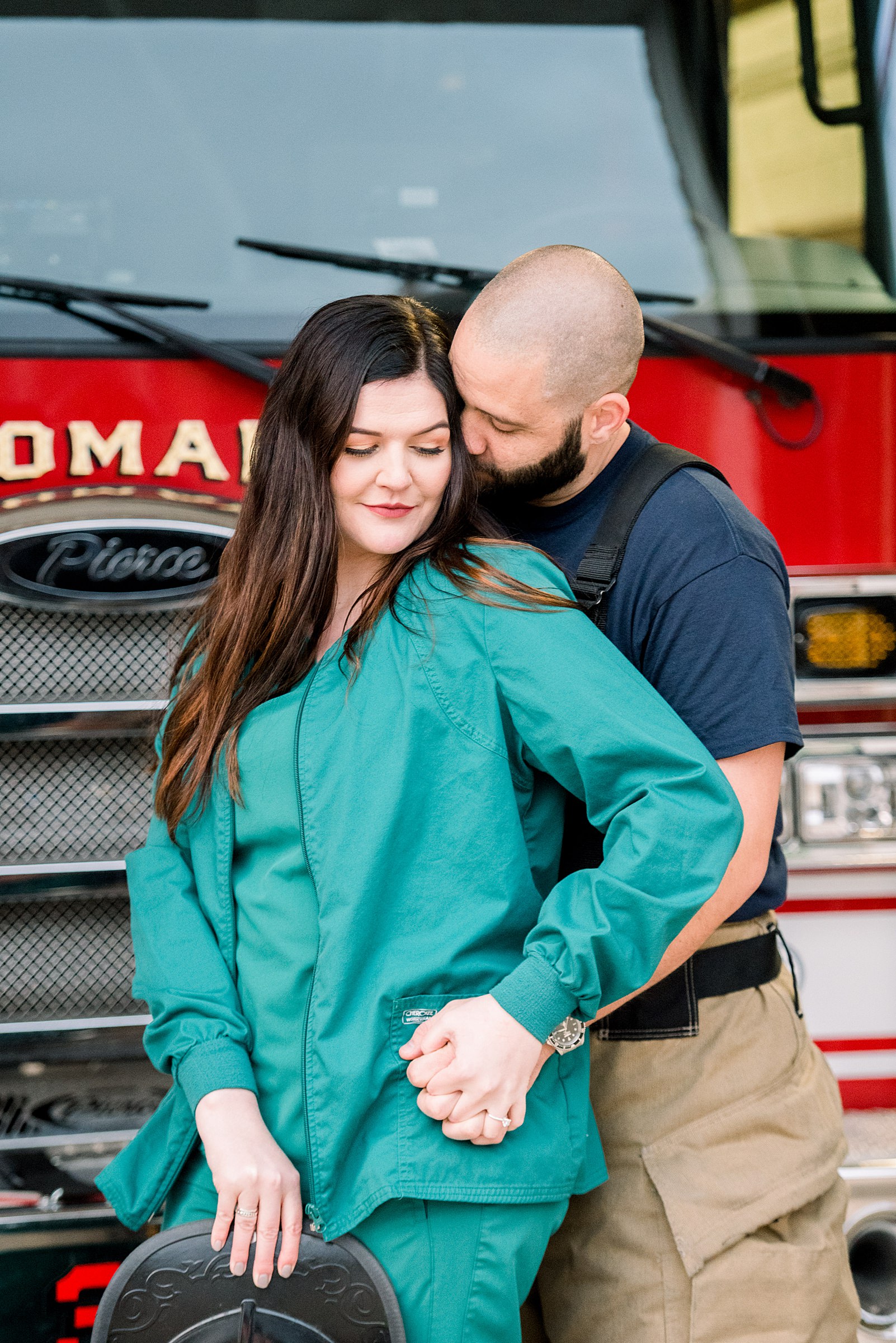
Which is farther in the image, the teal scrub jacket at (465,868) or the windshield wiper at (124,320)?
the windshield wiper at (124,320)

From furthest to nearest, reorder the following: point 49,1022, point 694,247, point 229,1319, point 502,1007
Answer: point 694,247 → point 49,1022 → point 229,1319 → point 502,1007

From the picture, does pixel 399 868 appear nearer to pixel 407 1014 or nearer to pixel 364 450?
pixel 407 1014

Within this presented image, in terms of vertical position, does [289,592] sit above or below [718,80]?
below

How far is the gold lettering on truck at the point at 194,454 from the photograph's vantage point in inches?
77.7

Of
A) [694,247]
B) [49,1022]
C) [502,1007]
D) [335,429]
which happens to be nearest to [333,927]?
[502,1007]

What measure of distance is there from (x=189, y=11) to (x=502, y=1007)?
1.75 m

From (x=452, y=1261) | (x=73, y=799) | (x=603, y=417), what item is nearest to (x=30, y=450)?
(x=73, y=799)

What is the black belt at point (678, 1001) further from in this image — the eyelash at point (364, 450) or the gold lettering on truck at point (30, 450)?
the gold lettering on truck at point (30, 450)

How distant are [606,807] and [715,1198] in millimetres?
624

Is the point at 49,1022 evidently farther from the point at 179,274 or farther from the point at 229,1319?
the point at 179,274

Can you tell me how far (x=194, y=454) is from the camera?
78.0 inches

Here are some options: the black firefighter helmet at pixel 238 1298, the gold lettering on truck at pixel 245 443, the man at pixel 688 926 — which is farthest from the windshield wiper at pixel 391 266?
the black firefighter helmet at pixel 238 1298

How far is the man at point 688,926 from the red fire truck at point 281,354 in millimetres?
415

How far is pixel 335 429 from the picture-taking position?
144cm
